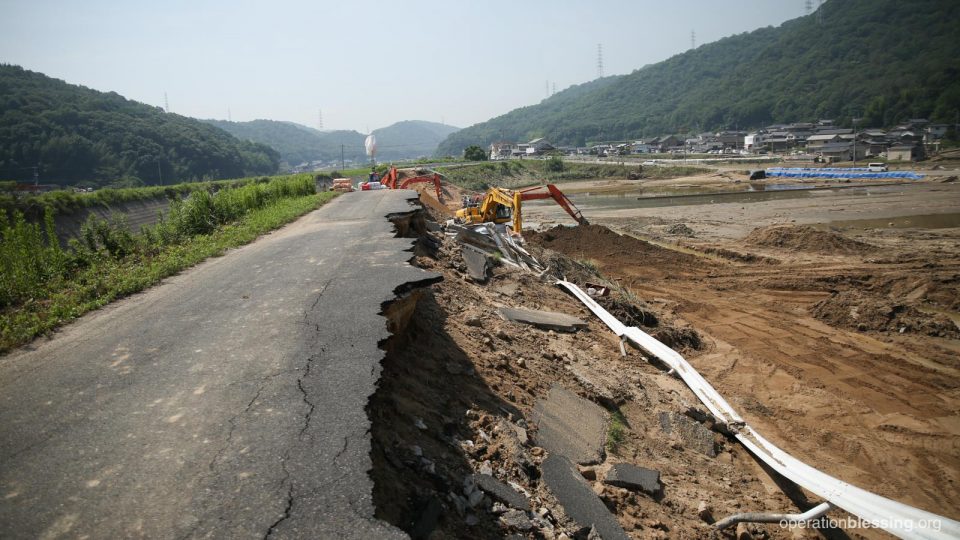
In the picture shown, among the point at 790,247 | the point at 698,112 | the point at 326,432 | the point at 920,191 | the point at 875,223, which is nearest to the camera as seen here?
the point at 326,432

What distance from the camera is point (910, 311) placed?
1302cm

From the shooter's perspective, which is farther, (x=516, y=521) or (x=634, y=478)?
(x=634, y=478)

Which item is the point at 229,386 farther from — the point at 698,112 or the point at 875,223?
the point at 698,112

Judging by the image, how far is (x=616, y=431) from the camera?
22.6ft

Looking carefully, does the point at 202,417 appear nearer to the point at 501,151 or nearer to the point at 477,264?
the point at 477,264

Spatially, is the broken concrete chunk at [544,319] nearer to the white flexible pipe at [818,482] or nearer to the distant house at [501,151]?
the white flexible pipe at [818,482]

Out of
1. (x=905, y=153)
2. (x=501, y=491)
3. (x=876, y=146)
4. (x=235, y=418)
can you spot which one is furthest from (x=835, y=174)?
(x=235, y=418)

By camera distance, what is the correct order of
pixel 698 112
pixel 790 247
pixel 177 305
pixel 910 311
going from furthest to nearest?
1. pixel 698 112
2. pixel 790 247
3. pixel 910 311
4. pixel 177 305

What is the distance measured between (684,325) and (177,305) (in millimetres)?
11099

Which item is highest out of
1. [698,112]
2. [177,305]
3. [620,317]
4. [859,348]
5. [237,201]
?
[698,112]

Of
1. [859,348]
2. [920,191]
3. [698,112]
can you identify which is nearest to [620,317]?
[859,348]

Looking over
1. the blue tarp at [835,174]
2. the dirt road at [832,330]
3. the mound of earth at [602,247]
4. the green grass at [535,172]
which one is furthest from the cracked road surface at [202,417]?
the green grass at [535,172]

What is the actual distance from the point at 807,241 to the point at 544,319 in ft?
52.7

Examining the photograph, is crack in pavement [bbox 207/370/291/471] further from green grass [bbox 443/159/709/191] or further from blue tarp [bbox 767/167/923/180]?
green grass [bbox 443/159/709/191]
